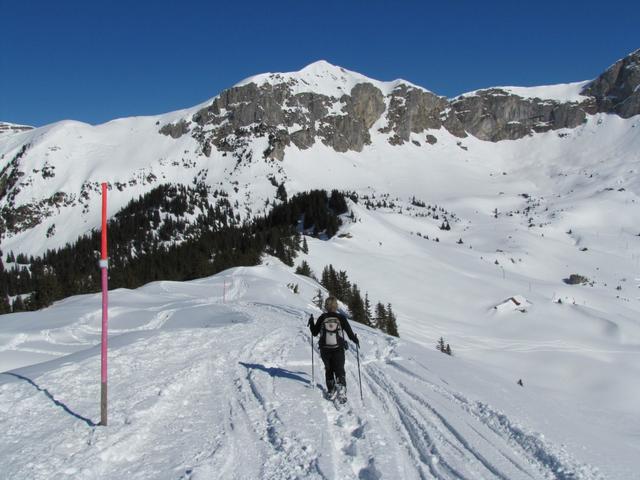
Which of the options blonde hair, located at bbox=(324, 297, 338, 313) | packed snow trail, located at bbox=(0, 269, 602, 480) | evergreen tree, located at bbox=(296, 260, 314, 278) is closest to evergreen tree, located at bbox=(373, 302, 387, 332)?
evergreen tree, located at bbox=(296, 260, 314, 278)

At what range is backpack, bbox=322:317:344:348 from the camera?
1018 cm

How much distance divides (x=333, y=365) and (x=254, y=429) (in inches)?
103

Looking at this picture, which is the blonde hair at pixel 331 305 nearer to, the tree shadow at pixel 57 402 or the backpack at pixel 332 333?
the backpack at pixel 332 333

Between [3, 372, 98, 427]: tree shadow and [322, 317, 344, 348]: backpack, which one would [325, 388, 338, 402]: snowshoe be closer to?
[322, 317, 344, 348]: backpack

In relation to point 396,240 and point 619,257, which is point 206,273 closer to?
point 396,240

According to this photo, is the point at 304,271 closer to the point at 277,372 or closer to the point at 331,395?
the point at 277,372

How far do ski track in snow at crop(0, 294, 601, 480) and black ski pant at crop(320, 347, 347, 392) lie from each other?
1.35 feet

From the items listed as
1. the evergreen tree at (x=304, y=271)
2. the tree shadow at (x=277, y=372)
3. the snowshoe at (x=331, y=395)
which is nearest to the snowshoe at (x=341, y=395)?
the snowshoe at (x=331, y=395)

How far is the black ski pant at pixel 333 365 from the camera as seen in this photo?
986 centimetres

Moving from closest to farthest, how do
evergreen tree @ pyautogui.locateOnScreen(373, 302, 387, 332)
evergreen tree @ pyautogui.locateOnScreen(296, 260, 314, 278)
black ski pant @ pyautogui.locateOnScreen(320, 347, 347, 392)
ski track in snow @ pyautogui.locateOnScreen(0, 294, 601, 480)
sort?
ski track in snow @ pyautogui.locateOnScreen(0, 294, 601, 480)
black ski pant @ pyautogui.locateOnScreen(320, 347, 347, 392)
evergreen tree @ pyautogui.locateOnScreen(373, 302, 387, 332)
evergreen tree @ pyautogui.locateOnScreen(296, 260, 314, 278)

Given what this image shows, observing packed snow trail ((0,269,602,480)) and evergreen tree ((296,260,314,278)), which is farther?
evergreen tree ((296,260,314,278))

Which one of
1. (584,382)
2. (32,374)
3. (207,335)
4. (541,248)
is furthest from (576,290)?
(32,374)

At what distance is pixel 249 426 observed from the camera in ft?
26.3

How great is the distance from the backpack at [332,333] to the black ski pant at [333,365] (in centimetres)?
10
